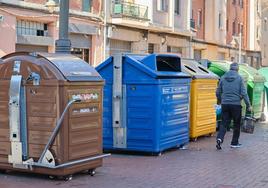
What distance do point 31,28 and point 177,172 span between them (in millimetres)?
13304

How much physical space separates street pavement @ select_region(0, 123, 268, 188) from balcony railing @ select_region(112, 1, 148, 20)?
15.0 metres

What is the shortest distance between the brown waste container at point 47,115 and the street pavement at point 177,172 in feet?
0.83

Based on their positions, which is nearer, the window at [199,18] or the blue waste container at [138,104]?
the blue waste container at [138,104]

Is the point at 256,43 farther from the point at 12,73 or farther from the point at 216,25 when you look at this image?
the point at 12,73

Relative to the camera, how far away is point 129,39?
28.3 m

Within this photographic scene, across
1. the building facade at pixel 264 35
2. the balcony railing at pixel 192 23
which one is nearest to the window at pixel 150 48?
the balcony railing at pixel 192 23

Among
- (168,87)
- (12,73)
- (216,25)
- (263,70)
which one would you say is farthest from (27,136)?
(216,25)

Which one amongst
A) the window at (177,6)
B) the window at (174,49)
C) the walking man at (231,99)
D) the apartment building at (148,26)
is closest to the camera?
the walking man at (231,99)

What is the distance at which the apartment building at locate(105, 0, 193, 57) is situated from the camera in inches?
1032

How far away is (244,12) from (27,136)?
151 feet

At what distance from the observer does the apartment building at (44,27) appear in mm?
19109

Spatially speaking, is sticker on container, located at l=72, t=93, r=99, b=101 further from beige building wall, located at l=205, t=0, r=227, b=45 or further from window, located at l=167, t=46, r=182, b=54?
beige building wall, located at l=205, t=0, r=227, b=45

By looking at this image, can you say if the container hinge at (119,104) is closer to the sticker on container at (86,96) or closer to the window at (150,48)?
the sticker on container at (86,96)

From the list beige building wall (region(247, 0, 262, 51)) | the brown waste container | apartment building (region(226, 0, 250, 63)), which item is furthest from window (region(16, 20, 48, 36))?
beige building wall (region(247, 0, 262, 51))
